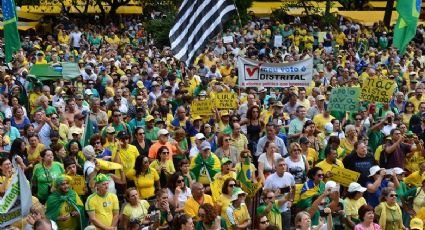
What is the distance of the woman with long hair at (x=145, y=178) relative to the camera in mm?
14430

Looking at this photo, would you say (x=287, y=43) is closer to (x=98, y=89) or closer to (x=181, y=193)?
(x=98, y=89)

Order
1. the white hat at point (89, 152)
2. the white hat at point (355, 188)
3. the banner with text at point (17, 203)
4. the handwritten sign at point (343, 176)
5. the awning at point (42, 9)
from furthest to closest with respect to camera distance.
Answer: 1. the awning at point (42, 9)
2. the white hat at point (89, 152)
3. the handwritten sign at point (343, 176)
4. the white hat at point (355, 188)
5. the banner with text at point (17, 203)

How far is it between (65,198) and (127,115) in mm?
5302

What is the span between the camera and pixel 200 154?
15.1m

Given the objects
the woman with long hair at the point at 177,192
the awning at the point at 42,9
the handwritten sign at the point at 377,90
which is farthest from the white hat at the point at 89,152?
the awning at the point at 42,9

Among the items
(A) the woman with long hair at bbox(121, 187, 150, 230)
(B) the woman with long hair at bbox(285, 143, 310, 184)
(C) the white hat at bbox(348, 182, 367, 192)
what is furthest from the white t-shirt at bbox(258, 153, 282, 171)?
(A) the woman with long hair at bbox(121, 187, 150, 230)

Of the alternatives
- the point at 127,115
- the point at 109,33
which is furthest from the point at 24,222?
the point at 109,33

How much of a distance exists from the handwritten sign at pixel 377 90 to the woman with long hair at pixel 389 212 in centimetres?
431

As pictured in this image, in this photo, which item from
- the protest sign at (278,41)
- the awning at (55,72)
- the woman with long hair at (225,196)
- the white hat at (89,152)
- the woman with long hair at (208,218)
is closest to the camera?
the woman with long hair at (208,218)

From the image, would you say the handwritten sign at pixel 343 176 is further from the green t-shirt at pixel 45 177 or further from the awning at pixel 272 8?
the awning at pixel 272 8

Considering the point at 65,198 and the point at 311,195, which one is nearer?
the point at 65,198

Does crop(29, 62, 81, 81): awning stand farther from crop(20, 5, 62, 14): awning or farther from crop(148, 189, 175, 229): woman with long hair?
crop(20, 5, 62, 14): awning

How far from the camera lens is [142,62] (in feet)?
86.3

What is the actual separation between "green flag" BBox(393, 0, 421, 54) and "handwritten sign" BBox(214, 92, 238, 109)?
4.00 metres
